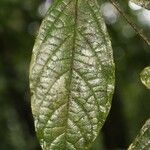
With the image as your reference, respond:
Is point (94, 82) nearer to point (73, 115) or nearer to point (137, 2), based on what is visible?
point (73, 115)

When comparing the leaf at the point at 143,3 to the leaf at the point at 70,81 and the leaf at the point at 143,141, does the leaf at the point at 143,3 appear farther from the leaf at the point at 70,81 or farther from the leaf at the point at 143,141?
the leaf at the point at 143,141

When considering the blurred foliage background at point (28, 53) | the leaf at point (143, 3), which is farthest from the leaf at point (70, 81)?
the blurred foliage background at point (28, 53)

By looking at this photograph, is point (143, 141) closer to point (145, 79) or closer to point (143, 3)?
point (145, 79)

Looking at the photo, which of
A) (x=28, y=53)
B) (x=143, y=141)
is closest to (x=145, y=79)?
(x=143, y=141)

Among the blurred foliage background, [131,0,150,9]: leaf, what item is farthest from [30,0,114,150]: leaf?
the blurred foliage background

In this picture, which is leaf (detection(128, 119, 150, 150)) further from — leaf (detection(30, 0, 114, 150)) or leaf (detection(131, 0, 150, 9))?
leaf (detection(131, 0, 150, 9))

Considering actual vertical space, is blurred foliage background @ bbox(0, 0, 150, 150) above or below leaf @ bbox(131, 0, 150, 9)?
below
